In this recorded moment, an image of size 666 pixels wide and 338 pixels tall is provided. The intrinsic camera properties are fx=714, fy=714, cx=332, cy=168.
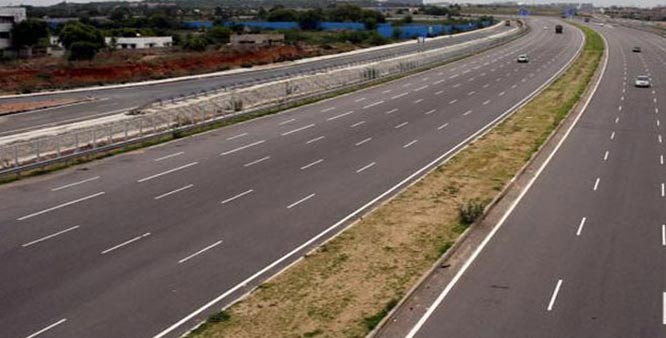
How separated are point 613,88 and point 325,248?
51326mm

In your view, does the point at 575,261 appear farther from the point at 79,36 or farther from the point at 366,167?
the point at 79,36

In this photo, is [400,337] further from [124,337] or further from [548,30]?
[548,30]

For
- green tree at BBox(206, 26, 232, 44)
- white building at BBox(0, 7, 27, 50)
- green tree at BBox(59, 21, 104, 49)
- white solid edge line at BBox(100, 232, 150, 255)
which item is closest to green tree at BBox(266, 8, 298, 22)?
green tree at BBox(206, 26, 232, 44)

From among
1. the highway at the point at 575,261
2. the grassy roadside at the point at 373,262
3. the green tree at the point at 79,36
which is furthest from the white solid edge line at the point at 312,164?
the green tree at the point at 79,36

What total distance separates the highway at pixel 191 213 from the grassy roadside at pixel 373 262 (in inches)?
33.9

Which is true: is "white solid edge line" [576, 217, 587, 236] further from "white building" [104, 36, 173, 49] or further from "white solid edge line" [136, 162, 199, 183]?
"white building" [104, 36, 173, 49]

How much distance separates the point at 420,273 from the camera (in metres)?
20.3

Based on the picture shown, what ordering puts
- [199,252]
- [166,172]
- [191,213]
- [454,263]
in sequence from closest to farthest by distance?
[454,263] → [199,252] → [191,213] → [166,172]

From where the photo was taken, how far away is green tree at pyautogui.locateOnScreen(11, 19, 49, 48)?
101 metres

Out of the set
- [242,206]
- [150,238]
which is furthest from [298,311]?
[242,206]

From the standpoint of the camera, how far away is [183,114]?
44.6m

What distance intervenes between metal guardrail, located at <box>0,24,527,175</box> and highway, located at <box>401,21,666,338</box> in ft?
68.0

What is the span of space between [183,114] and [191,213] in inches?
789

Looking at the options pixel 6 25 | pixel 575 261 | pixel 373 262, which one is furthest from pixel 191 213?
pixel 6 25
